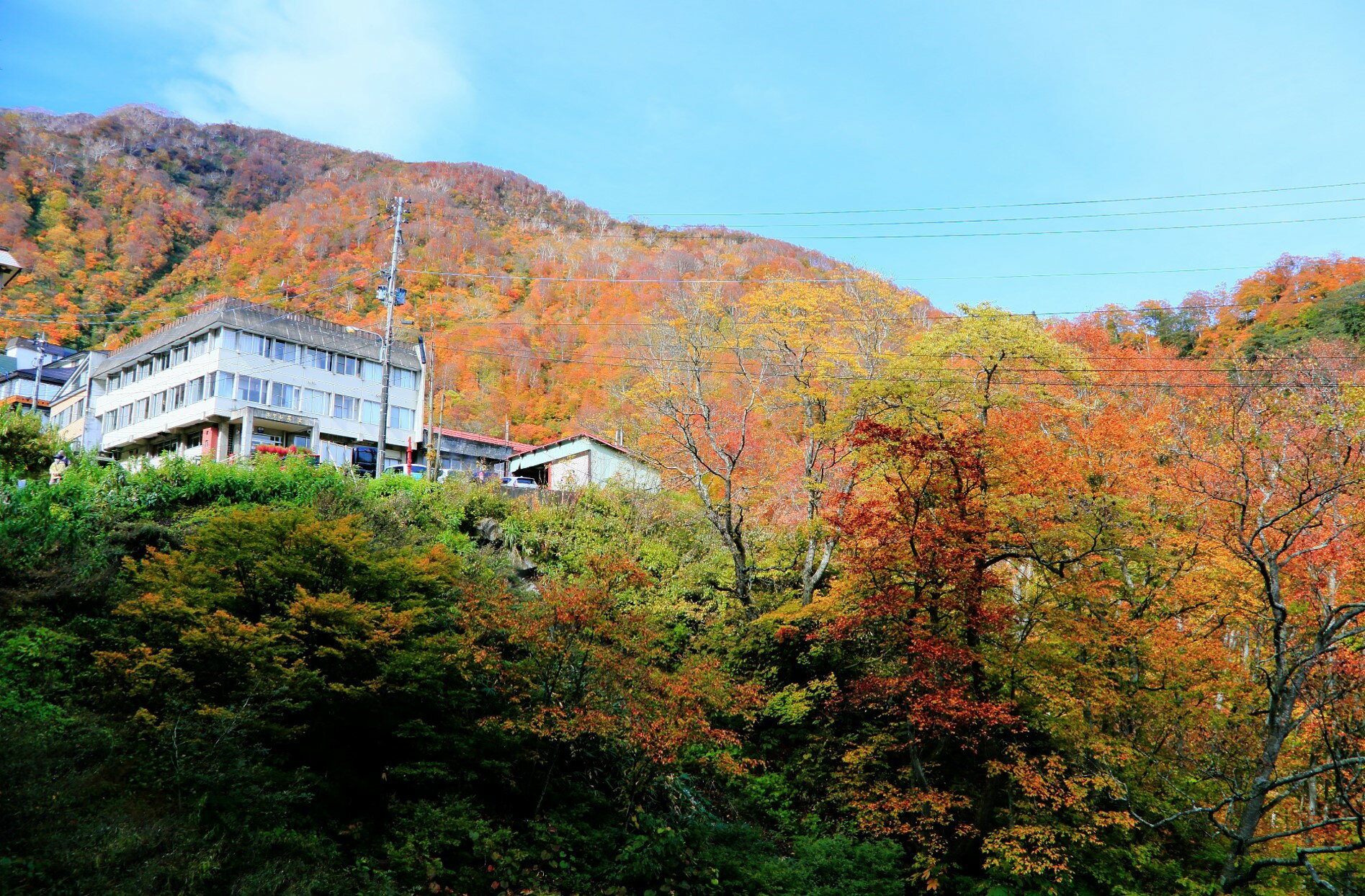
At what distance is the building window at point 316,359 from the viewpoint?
36125 millimetres

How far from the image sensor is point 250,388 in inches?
1350

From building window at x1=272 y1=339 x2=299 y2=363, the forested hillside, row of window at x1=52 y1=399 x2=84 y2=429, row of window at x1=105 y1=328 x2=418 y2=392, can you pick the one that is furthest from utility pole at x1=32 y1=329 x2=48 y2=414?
the forested hillside

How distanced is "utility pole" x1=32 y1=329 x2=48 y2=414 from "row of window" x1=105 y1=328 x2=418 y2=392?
23.0 feet

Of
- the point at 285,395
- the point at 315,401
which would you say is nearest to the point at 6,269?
the point at 285,395

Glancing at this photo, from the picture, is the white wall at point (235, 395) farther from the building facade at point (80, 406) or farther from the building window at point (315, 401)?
the building facade at point (80, 406)

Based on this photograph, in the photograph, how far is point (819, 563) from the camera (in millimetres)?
20844

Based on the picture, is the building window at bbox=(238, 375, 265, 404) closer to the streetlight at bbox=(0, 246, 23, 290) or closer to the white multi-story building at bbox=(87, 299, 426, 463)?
the white multi-story building at bbox=(87, 299, 426, 463)

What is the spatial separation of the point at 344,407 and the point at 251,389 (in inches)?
161

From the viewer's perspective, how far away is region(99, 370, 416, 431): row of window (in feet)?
111

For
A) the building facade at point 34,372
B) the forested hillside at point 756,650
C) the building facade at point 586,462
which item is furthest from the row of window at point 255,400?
the forested hillside at point 756,650

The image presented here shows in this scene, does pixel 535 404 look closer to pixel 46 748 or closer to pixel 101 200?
pixel 46 748

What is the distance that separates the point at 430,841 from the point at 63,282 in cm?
5830

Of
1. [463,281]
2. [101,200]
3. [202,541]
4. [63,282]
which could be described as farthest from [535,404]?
[101,200]

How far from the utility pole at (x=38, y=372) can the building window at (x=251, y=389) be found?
14.5 meters
